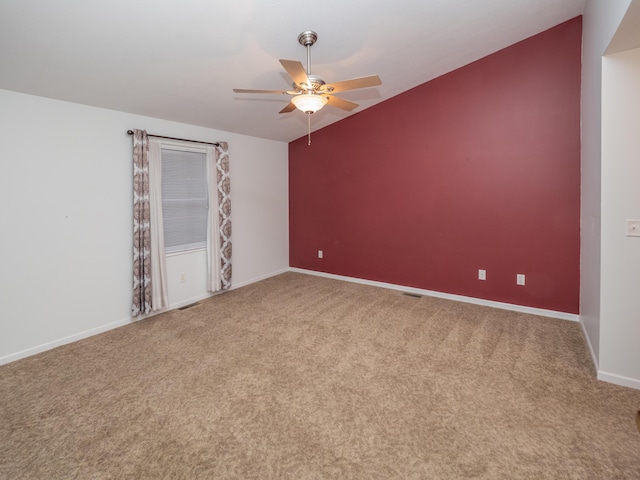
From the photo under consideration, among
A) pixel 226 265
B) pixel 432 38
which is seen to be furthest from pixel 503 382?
→ pixel 226 265

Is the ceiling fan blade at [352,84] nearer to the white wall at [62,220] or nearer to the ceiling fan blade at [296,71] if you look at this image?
the ceiling fan blade at [296,71]

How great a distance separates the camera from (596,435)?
1.79 m

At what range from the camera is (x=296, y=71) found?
1.97m

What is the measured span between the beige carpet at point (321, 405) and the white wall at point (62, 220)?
1.01 ft

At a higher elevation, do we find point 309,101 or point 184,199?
point 309,101

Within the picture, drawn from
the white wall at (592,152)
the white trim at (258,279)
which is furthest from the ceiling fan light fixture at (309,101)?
the white trim at (258,279)

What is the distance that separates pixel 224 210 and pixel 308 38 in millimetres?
2547

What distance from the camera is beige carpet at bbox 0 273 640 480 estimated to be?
1633mm

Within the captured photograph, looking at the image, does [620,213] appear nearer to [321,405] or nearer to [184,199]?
[321,405]

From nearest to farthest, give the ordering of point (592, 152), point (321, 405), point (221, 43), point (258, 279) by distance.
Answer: point (321, 405) → point (221, 43) → point (592, 152) → point (258, 279)

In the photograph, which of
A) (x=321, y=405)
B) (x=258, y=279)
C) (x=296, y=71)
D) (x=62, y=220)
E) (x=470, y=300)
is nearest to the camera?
(x=296, y=71)

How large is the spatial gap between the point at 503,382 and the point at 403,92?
370 cm

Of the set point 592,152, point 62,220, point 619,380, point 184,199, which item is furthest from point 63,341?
point 592,152

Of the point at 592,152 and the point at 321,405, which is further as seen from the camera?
the point at 592,152
